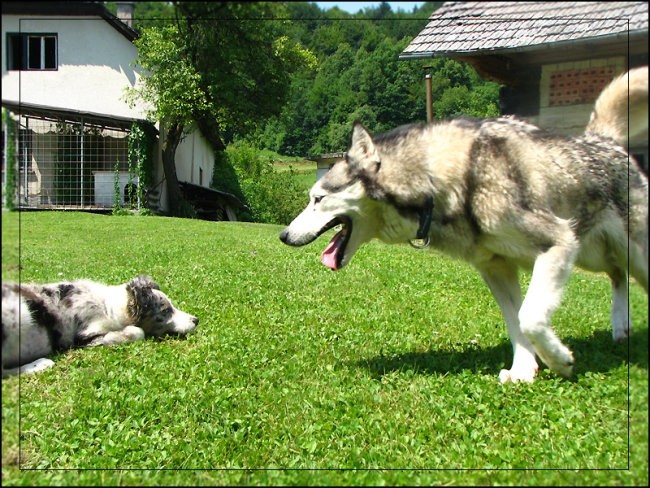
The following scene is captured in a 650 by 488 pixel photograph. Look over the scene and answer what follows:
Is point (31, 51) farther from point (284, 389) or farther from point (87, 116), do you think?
point (284, 389)

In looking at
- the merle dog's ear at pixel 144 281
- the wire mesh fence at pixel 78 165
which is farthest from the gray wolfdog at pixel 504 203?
the merle dog's ear at pixel 144 281

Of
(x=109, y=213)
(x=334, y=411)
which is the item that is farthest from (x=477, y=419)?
(x=109, y=213)

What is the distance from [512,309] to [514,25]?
2489 mm

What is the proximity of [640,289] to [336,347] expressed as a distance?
123 inches

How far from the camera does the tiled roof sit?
8.96ft

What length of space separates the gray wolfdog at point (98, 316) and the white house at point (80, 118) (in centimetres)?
179

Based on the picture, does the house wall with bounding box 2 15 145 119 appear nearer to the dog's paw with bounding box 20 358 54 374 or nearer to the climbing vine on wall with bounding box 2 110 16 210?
the climbing vine on wall with bounding box 2 110 16 210

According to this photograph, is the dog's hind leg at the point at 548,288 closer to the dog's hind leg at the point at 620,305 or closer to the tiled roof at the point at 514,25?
the dog's hind leg at the point at 620,305

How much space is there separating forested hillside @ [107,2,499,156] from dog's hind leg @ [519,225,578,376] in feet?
3.09

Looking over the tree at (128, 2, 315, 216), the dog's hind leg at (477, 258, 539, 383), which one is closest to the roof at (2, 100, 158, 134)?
the tree at (128, 2, 315, 216)

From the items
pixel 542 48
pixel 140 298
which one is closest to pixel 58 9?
pixel 542 48

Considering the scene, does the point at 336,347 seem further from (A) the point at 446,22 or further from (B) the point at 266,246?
(A) the point at 446,22

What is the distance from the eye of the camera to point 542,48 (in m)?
3.00

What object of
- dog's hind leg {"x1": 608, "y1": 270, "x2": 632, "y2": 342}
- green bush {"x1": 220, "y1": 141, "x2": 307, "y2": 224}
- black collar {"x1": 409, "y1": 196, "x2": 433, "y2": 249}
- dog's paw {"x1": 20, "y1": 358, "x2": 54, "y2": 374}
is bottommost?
dog's paw {"x1": 20, "y1": 358, "x2": 54, "y2": 374}
